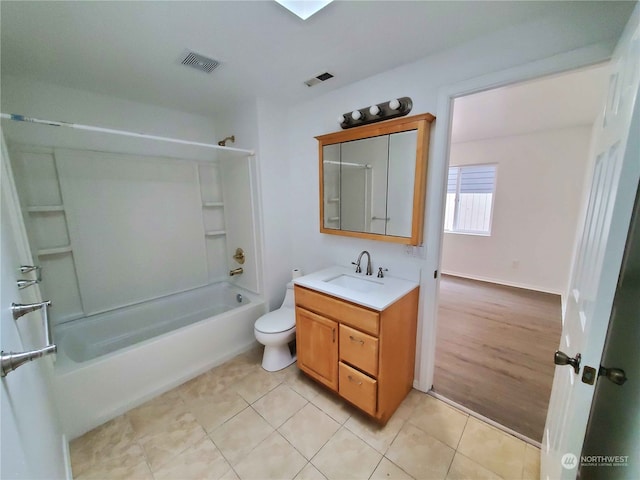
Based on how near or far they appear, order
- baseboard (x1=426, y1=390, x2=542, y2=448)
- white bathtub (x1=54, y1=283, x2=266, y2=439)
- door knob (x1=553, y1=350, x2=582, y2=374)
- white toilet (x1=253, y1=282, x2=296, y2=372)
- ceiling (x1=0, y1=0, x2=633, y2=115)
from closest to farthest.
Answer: door knob (x1=553, y1=350, x2=582, y2=374)
ceiling (x1=0, y1=0, x2=633, y2=115)
baseboard (x1=426, y1=390, x2=542, y2=448)
white bathtub (x1=54, y1=283, x2=266, y2=439)
white toilet (x1=253, y1=282, x2=296, y2=372)

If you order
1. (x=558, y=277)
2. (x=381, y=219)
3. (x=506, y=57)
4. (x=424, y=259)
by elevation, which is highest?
(x=506, y=57)

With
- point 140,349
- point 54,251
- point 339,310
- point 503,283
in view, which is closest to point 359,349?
point 339,310

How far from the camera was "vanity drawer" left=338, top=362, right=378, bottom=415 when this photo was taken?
1.53 metres

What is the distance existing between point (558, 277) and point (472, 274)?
3.68 ft

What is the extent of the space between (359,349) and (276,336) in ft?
2.61

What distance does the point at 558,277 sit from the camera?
3594 millimetres

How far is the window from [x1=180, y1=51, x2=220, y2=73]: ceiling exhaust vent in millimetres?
3787

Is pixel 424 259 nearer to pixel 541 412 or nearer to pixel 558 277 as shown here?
pixel 541 412

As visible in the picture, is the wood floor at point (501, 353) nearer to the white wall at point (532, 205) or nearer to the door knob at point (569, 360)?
the white wall at point (532, 205)

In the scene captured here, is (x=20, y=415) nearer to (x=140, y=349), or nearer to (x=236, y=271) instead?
(x=140, y=349)

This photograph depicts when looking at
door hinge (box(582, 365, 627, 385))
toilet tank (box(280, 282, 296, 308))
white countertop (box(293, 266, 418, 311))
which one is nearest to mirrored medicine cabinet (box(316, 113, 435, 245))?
white countertop (box(293, 266, 418, 311))

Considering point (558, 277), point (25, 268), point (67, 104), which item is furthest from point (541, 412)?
point (67, 104)

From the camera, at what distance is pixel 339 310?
1651 mm

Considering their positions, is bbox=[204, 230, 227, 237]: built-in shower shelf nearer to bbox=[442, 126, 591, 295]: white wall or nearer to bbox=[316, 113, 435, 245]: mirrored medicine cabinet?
bbox=[316, 113, 435, 245]: mirrored medicine cabinet
